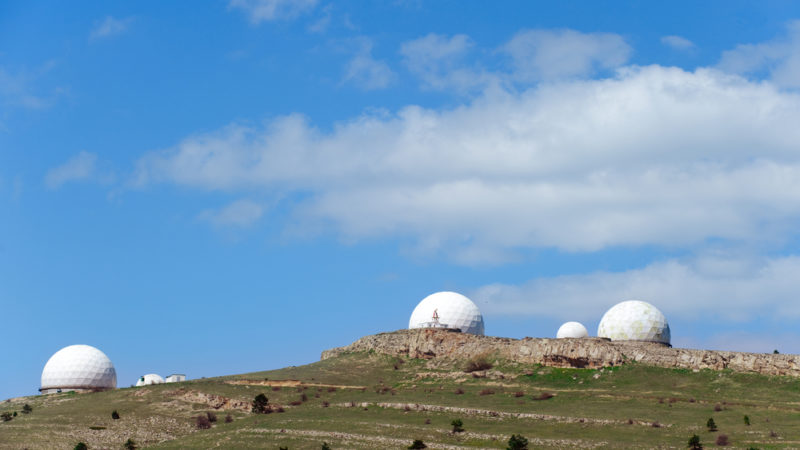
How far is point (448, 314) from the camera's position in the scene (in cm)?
10231

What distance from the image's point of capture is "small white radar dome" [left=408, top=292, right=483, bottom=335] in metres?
102

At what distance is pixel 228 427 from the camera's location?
71.9 meters

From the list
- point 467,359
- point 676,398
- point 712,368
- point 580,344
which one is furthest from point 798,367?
point 467,359

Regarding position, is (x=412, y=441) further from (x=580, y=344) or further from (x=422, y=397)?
(x=580, y=344)

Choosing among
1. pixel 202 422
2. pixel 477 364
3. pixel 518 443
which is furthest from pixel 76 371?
pixel 518 443

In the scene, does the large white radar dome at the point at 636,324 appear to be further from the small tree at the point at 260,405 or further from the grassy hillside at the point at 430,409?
the small tree at the point at 260,405

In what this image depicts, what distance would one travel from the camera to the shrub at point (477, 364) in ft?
297

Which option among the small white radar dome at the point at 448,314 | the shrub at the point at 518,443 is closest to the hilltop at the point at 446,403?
the shrub at the point at 518,443

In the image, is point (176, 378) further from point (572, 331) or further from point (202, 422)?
point (572, 331)

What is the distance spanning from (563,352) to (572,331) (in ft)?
99.4

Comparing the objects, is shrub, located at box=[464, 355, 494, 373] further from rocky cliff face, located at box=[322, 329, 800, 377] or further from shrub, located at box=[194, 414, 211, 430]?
shrub, located at box=[194, 414, 211, 430]

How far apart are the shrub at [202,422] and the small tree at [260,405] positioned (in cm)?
453

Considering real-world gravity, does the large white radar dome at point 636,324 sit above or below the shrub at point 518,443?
above

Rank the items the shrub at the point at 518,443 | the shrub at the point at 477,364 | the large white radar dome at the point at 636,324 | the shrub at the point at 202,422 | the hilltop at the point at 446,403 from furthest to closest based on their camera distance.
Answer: the large white radar dome at the point at 636,324
the shrub at the point at 477,364
the shrub at the point at 202,422
the hilltop at the point at 446,403
the shrub at the point at 518,443
